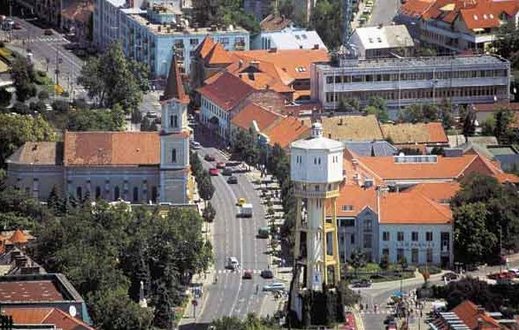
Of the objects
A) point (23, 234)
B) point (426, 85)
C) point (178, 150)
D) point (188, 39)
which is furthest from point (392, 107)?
point (23, 234)

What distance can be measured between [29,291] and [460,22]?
55.3 m

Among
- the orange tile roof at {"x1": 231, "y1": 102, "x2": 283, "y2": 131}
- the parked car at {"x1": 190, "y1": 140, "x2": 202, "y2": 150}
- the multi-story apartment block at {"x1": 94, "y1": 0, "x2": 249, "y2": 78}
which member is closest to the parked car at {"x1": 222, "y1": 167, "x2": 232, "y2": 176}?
the orange tile roof at {"x1": 231, "y1": 102, "x2": 283, "y2": 131}

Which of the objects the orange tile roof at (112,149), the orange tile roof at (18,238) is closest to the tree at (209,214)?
the orange tile roof at (112,149)

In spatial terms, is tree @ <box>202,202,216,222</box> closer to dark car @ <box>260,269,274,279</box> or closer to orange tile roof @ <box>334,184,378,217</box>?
orange tile roof @ <box>334,184,378,217</box>

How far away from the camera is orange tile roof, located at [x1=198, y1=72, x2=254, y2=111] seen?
11144 centimetres

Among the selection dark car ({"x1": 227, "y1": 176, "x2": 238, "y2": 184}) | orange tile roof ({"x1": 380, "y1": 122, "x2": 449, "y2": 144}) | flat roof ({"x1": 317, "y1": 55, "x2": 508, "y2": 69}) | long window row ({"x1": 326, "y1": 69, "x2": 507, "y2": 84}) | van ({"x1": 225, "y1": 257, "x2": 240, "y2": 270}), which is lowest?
van ({"x1": 225, "y1": 257, "x2": 240, "y2": 270})

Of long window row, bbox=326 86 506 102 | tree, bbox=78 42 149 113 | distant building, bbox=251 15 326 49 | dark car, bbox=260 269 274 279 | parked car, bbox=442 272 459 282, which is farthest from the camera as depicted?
distant building, bbox=251 15 326 49

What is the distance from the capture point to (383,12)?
5354 inches

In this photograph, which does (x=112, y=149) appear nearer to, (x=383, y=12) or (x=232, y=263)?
(x=232, y=263)

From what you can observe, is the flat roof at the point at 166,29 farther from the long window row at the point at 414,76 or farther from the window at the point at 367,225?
the window at the point at 367,225

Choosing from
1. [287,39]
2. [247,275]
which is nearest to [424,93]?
[287,39]

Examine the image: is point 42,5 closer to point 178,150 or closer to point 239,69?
point 239,69

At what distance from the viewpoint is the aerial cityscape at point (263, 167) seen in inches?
3209

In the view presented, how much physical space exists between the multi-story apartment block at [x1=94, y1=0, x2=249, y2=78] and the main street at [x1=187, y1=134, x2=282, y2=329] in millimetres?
20036
